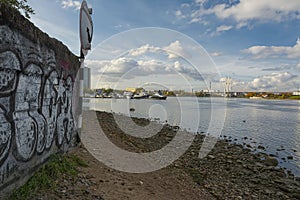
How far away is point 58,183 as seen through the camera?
439 centimetres

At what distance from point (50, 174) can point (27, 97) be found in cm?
179

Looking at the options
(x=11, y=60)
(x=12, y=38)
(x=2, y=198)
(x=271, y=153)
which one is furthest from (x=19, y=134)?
(x=271, y=153)

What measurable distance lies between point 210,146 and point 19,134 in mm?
12971

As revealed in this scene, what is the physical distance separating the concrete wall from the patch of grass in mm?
135

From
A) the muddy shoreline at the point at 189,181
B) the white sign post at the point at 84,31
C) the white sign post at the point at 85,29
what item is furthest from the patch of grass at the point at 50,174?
the white sign post at the point at 85,29

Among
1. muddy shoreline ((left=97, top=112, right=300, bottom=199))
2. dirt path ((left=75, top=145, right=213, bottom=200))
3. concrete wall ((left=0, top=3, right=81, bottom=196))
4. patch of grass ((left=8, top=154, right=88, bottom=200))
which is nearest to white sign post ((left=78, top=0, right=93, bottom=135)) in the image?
concrete wall ((left=0, top=3, right=81, bottom=196))

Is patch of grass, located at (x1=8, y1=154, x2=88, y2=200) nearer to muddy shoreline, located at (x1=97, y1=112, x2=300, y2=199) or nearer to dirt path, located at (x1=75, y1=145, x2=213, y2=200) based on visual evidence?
dirt path, located at (x1=75, y1=145, x2=213, y2=200)

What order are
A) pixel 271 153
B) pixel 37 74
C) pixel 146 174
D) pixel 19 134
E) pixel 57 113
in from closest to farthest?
pixel 19 134, pixel 37 74, pixel 57 113, pixel 146 174, pixel 271 153

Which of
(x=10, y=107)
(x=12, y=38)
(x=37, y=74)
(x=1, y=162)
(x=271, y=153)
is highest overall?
(x=12, y=38)

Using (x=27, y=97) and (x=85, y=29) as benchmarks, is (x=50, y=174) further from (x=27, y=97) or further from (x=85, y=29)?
(x=85, y=29)

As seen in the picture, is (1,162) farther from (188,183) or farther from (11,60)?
(188,183)

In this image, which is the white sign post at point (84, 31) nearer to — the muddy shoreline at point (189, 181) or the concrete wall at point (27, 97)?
the concrete wall at point (27, 97)

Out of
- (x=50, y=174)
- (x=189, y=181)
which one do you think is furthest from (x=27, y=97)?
(x=189, y=181)

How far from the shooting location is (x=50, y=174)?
4.58 metres
